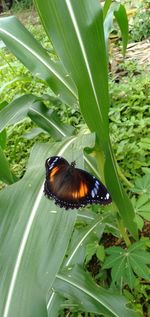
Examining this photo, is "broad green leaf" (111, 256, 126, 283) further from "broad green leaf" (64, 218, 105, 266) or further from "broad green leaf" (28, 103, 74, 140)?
"broad green leaf" (28, 103, 74, 140)

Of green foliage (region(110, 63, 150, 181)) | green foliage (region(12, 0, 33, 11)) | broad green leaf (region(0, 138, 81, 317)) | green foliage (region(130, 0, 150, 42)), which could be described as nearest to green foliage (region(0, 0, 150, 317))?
broad green leaf (region(0, 138, 81, 317))

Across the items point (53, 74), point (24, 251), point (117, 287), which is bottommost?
point (117, 287)

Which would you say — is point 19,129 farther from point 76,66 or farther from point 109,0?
point 76,66

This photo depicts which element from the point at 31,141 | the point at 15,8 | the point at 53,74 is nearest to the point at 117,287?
the point at 53,74

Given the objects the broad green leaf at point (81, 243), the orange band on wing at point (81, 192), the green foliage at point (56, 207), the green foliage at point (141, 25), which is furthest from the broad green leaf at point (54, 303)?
the green foliage at point (141, 25)

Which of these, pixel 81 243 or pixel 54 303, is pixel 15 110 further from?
pixel 54 303

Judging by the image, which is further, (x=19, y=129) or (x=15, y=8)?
(x=15, y=8)

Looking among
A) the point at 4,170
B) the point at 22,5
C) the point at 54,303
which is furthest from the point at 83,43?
the point at 22,5
